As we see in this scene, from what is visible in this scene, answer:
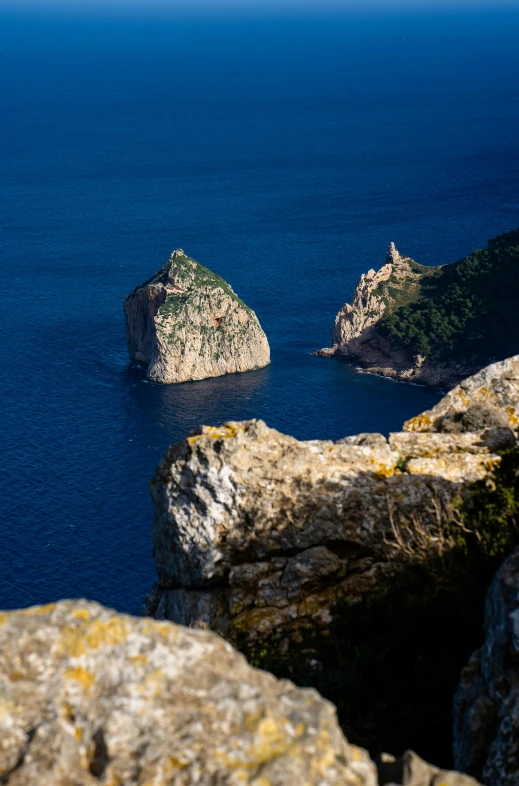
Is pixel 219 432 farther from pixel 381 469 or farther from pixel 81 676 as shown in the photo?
pixel 81 676

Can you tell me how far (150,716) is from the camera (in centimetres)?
957

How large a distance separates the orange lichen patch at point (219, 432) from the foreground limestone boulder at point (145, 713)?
30.4ft

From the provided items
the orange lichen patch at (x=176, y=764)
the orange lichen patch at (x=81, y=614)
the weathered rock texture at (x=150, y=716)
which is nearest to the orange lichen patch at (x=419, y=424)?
the weathered rock texture at (x=150, y=716)

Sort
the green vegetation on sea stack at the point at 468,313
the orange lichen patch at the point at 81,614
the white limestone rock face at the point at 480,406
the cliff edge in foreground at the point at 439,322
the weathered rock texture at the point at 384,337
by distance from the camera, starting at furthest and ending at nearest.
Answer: the green vegetation on sea stack at the point at 468,313, the cliff edge in foreground at the point at 439,322, the weathered rock texture at the point at 384,337, the white limestone rock face at the point at 480,406, the orange lichen patch at the point at 81,614

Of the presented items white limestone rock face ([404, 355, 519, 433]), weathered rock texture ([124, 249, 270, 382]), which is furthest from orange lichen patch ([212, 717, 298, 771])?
weathered rock texture ([124, 249, 270, 382])

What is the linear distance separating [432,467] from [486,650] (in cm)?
637

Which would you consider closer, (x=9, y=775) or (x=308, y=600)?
(x=9, y=775)

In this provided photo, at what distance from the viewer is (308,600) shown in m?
18.4

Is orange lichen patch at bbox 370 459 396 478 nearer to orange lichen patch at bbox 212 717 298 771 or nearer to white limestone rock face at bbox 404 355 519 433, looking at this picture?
white limestone rock face at bbox 404 355 519 433

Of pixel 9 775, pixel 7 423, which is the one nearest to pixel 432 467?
pixel 9 775

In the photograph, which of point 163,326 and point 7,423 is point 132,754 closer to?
point 7,423

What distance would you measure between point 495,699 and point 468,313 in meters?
157

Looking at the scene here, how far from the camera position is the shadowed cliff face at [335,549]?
16.6 metres

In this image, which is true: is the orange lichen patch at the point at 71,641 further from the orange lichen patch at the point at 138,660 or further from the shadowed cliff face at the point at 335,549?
the shadowed cliff face at the point at 335,549
